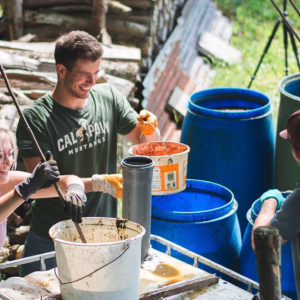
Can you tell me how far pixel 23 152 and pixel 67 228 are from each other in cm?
92

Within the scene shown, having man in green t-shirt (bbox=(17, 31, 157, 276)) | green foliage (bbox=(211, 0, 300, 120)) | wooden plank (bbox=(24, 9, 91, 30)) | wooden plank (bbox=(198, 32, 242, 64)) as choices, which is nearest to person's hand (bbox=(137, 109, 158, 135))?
man in green t-shirt (bbox=(17, 31, 157, 276))

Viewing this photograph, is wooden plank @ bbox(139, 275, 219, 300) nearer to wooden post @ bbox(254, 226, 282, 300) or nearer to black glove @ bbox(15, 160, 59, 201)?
black glove @ bbox(15, 160, 59, 201)

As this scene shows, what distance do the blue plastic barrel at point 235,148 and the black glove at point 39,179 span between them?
176 cm

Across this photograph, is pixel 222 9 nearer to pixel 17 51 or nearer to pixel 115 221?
pixel 17 51

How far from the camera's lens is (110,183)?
3.29 m

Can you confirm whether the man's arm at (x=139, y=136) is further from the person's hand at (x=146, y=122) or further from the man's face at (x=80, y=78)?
the man's face at (x=80, y=78)

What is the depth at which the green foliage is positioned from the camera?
9.62 metres

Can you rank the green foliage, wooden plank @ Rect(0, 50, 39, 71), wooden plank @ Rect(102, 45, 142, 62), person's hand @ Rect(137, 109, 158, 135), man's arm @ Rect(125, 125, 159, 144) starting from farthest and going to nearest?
the green foliage < wooden plank @ Rect(102, 45, 142, 62) < wooden plank @ Rect(0, 50, 39, 71) < man's arm @ Rect(125, 125, 159, 144) < person's hand @ Rect(137, 109, 158, 135)

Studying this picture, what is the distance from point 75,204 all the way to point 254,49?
28.4 feet

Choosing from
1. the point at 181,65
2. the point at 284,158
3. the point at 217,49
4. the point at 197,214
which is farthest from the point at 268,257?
the point at 217,49

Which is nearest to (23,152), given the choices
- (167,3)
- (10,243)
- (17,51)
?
(10,243)

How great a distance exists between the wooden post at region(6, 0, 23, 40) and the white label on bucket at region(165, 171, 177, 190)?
432 centimetres

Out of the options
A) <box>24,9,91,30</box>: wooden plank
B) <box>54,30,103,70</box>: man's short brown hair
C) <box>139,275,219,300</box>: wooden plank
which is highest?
<box>54,30,103,70</box>: man's short brown hair

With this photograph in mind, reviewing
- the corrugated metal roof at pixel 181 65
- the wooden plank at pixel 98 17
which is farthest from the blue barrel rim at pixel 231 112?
the wooden plank at pixel 98 17
